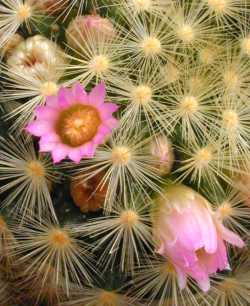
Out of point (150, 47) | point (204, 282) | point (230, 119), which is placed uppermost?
point (150, 47)

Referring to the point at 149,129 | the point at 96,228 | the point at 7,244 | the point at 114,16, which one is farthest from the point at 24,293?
the point at 114,16

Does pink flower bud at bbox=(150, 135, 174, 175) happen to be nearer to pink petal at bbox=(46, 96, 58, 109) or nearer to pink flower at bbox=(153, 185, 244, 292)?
pink flower at bbox=(153, 185, 244, 292)

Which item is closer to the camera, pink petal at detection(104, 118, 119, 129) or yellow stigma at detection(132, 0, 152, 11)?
pink petal at detection(104, 118, 119, 129)

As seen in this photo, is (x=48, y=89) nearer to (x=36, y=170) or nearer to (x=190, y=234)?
(x=36, y=170)

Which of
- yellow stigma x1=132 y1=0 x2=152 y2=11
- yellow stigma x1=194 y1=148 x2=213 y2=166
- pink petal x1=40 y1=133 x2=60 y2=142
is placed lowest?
yellow stigma x1=194 y1=148 x2=213 y2=166

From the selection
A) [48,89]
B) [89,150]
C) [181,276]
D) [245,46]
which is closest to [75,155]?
[89,150]

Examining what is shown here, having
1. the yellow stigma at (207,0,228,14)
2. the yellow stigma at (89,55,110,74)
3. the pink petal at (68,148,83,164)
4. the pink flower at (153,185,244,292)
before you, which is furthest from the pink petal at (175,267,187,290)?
the yellow stigma at (207,0,228,14)
